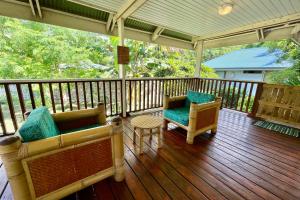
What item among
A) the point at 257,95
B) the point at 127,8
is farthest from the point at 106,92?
the point at 257,95

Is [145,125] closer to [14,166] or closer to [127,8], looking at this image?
[14,166]

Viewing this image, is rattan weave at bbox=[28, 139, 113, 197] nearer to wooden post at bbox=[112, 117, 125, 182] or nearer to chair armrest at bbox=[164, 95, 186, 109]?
wooden post at bbox=[112, 117, 125, 182]

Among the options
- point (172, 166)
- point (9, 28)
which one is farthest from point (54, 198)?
point (9, 28)

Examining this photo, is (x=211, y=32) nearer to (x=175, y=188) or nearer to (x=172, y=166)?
(x=172, y=166)

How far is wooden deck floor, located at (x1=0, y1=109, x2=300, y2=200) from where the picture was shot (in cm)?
140

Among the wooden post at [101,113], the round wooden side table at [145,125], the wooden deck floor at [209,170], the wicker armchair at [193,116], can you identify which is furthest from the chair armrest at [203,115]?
the wooden post at [101,113]

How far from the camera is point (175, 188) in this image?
145 cm

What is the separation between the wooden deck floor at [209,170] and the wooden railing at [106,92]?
1243 millimetres

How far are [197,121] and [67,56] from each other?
6542mm

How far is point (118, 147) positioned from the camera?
1420 mm

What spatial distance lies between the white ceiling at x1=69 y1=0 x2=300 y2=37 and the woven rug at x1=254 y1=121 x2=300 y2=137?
7.74ft

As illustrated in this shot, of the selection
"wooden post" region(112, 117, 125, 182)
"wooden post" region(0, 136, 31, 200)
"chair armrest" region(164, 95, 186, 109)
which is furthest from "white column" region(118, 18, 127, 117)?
"wooden post" region(0, 136, 31, 200)

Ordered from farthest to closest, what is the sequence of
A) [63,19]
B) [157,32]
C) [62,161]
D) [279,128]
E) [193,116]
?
[157,32] < [279,128] < [63,19] < [193,116] < [62,161]

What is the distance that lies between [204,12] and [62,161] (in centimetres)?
347
